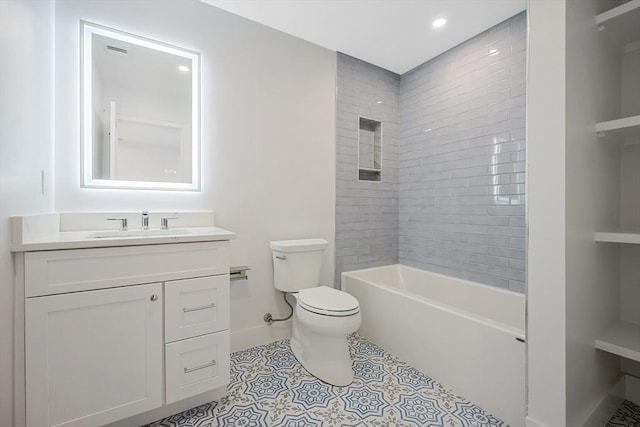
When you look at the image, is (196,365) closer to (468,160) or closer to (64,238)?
(64,238)

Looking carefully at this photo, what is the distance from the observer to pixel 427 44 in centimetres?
234

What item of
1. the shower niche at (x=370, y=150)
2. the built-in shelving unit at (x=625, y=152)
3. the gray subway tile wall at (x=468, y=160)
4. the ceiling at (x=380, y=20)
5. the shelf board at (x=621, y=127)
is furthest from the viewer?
the shower niche at (x=370, y=150)

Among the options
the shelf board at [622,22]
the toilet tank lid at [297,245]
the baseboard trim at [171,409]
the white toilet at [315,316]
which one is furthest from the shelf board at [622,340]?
the baseboard trim at [171,409]

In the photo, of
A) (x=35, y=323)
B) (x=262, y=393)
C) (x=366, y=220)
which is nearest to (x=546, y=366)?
(x=262, y=393)

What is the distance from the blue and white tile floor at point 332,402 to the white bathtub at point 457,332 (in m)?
0.09

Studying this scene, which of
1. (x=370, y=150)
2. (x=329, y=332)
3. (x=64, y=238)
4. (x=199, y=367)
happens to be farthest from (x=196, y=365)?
(x=370, y=150)

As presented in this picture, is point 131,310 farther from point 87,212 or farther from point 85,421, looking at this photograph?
point 87,212

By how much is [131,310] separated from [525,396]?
1.81 m

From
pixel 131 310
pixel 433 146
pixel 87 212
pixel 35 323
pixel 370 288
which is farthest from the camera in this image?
pixel 433 146

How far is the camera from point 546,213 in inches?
45.8

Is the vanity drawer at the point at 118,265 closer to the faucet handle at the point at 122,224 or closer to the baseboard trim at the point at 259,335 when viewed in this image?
the faucet handle at the point at 122,224

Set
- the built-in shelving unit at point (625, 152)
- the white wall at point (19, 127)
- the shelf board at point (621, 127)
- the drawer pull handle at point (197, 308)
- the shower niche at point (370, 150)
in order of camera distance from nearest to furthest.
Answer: the white wall at point (19, 127)
the shelf board at point (621, 127)
the built-in shelving unit at point (625, 152)
the drawer pull handle at point (197, 308)
the shower niche at point (370, 150)

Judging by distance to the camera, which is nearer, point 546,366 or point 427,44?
point 546,366

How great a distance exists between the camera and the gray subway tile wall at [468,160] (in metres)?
2.01
